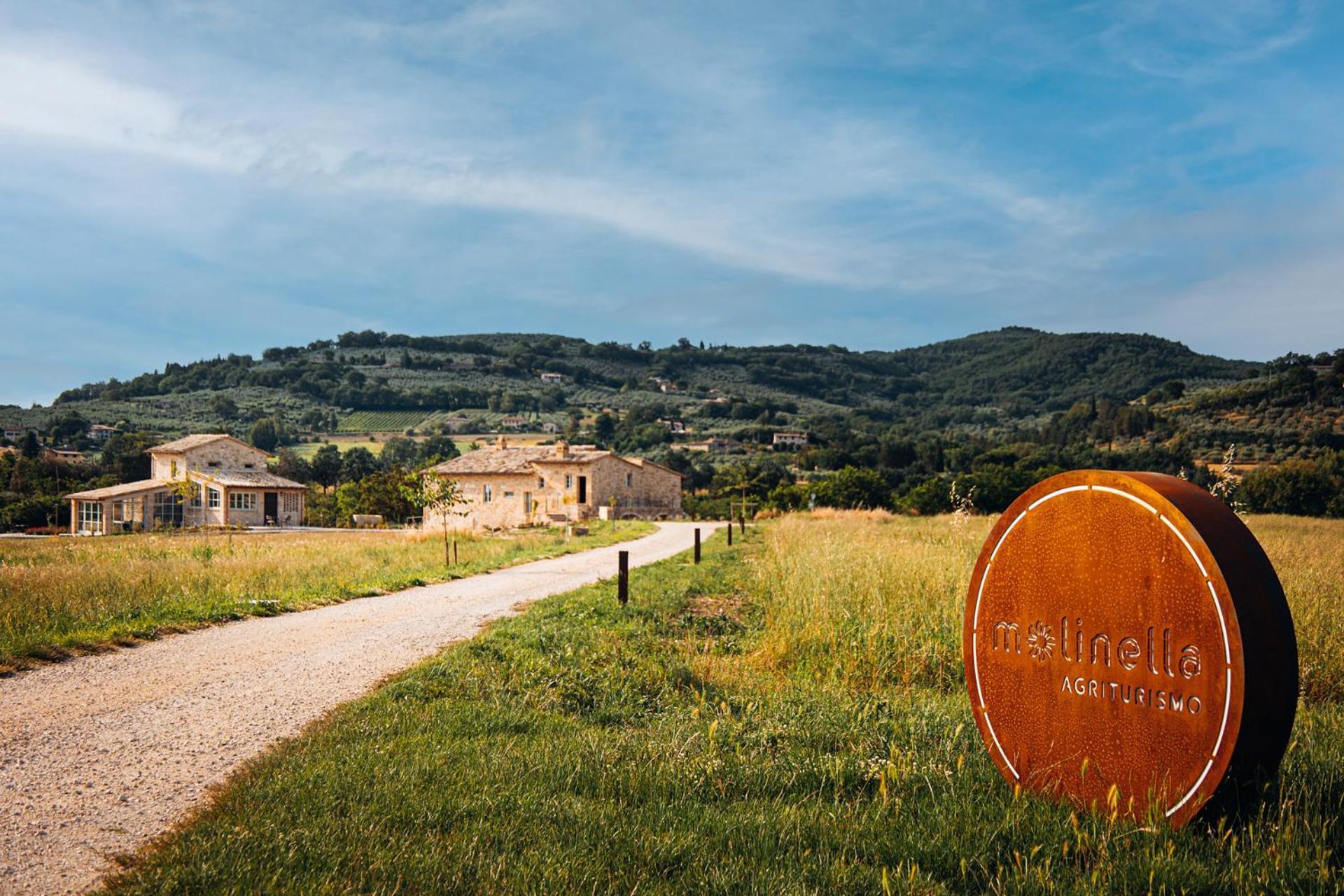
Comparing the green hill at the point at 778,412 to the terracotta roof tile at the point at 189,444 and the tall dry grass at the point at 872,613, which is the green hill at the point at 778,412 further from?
the terracotta roof tile at the point at 189,444

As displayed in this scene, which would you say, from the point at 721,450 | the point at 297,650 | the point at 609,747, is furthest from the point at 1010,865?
the point at 721,450

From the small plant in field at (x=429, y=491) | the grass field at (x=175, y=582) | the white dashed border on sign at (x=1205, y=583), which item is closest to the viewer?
the white dashed border on sign at (x=1205, y=583)

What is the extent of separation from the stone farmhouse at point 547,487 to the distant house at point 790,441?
119 feet

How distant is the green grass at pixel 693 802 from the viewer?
3.62 metres

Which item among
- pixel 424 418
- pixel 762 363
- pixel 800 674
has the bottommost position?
pixel 800 674

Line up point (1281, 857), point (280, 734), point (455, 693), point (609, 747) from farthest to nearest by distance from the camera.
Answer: point (455, 693)
point (280, 734)
point (609, 747)
point (1281, 857)

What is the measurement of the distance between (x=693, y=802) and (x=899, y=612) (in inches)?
216

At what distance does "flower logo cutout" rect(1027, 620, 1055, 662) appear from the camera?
4629 millimetres

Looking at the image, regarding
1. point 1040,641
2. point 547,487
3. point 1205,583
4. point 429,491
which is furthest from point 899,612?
point 547,487

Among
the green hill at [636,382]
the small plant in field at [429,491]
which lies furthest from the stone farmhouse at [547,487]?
the green hill at [636,382]

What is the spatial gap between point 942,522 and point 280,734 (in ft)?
A: 80.7

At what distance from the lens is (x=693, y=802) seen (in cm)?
468

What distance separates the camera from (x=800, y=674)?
834 centimetres

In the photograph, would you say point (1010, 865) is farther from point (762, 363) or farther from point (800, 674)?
point (762, 363)
